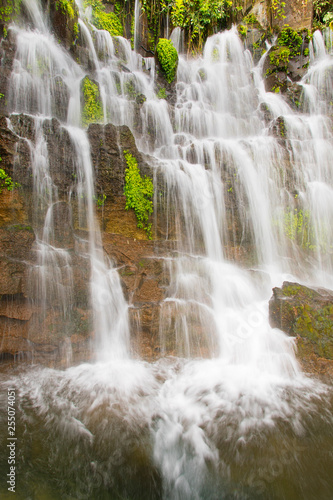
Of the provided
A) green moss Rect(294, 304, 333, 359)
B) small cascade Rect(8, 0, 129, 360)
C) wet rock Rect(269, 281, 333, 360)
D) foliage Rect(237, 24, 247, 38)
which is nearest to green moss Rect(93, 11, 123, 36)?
small cascade Rect(8, 0, 129, 360)

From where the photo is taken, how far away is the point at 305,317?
5.71 metres

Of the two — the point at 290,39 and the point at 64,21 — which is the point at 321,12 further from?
the point at 64,21

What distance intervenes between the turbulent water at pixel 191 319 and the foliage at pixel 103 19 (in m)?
2.12

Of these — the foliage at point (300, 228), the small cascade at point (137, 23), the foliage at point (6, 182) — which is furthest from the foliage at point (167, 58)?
the foliage at point (6, 182)

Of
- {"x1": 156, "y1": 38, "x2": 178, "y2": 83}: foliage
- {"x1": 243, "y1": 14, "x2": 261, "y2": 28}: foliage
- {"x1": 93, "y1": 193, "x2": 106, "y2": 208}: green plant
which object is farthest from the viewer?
{"x1": 243, "y1": 14, "x2": 261, "y2": 28}: foliage

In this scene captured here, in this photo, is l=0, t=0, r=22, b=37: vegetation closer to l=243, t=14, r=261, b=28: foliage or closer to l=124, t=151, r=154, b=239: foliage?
l=124, t=151, r=154, b=239: foliage

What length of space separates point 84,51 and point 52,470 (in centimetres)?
1498

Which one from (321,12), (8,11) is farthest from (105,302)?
(321,12)

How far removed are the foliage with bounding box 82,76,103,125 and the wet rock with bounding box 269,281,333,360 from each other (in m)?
9.43

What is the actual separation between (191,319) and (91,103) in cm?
963

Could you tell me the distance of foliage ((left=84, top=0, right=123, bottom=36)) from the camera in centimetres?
1513

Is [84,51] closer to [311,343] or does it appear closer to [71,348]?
[71,348]

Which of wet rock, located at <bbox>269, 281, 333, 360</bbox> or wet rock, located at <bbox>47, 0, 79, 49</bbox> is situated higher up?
wet rock, located at <bbox>47, 0, 79, 49</bbox>

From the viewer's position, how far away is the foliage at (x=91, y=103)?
35.2 ft
